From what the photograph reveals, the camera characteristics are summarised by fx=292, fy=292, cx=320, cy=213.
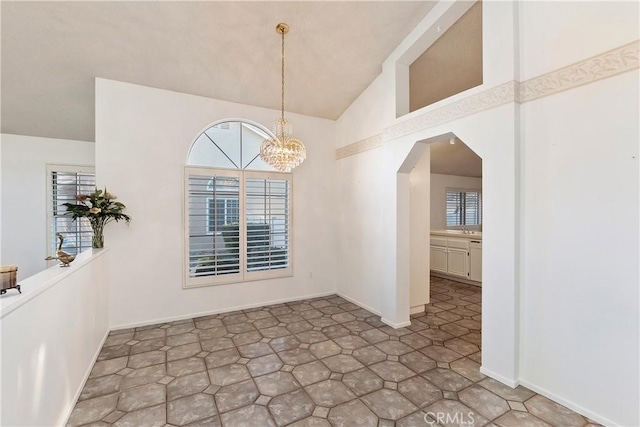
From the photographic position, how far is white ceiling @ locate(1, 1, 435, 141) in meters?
3.08

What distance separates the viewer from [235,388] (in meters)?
2.61

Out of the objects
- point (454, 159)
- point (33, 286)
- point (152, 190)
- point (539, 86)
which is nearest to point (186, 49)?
point (152, 190)

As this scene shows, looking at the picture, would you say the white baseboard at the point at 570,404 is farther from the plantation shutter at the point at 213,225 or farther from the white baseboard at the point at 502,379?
the plantation shutter at the point at 213,225

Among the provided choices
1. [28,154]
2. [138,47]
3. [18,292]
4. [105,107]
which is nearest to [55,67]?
[105,107]

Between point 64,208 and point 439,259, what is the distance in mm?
7374

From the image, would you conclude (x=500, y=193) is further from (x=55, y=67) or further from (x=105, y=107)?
(x=55, y=67)

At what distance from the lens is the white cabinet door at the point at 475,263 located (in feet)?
18.7

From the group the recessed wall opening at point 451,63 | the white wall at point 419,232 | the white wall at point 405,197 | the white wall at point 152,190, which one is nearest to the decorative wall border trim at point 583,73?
the white wall at point 405,197

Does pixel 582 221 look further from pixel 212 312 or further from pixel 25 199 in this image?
pixel 25 199

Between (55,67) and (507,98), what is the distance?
198 inches

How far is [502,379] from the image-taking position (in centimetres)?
266

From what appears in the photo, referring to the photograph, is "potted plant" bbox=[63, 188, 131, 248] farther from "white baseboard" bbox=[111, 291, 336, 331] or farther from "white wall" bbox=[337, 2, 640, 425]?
"white wall" bbox=[337, 2, 640, 425]

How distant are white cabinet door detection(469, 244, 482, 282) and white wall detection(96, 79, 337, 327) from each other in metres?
3.99

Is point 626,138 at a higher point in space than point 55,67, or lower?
lower
